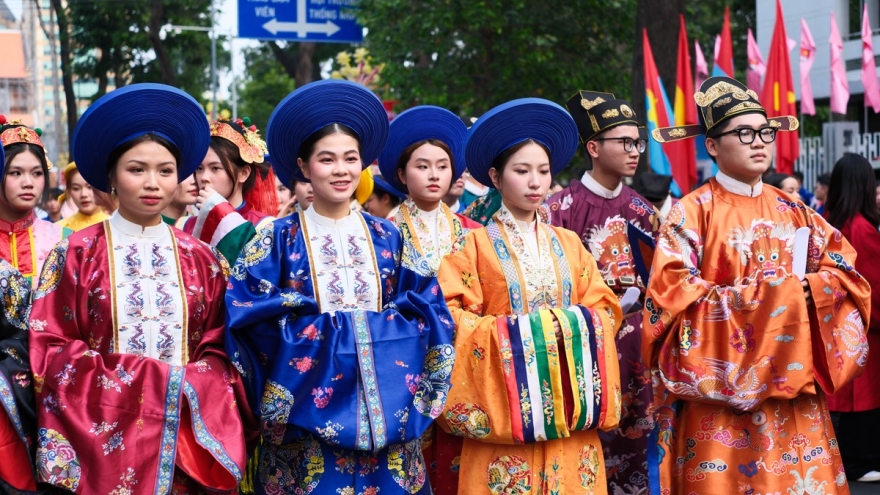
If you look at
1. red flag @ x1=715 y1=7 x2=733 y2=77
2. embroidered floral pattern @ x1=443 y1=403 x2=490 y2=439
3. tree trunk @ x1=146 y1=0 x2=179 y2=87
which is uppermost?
tree trunk @ x1=146 y1=0 x2=179 y2=87

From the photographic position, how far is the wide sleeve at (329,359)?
3893 mm

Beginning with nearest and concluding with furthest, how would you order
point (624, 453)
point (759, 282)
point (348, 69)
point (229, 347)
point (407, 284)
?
point (229, 347) → point (407, 284) → point (759, 282) → point (624, 453) → point (348, 69)

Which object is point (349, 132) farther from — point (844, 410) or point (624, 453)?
point (844, 410)

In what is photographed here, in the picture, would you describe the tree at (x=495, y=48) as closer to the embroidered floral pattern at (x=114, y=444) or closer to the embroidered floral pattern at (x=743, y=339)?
the embroidered floral pattern at (x=743, y=339)

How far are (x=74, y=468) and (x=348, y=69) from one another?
55.6 ft

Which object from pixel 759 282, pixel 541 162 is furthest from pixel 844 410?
pixel 541 162

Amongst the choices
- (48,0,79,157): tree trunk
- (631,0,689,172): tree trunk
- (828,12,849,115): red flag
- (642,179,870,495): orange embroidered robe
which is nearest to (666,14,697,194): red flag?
(631,0,689,172): tree trunk

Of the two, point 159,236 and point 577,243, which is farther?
point 577,243

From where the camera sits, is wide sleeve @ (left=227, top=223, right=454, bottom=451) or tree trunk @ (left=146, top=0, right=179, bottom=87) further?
tree trunk @ (left=146, top=0, right=179, bottom=87)

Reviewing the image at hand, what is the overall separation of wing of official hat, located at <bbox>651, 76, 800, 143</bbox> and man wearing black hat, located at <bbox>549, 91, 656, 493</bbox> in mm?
559

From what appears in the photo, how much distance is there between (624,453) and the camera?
5.42 meters

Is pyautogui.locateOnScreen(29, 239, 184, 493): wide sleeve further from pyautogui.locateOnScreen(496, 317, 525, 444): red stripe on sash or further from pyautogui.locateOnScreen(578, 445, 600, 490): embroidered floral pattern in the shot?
pyautogui.locateOnScreen(578, 445, 600, 490): embroidered floral pattern

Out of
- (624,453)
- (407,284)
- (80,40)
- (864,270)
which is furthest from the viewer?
(80,40)

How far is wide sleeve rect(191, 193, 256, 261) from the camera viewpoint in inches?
187
